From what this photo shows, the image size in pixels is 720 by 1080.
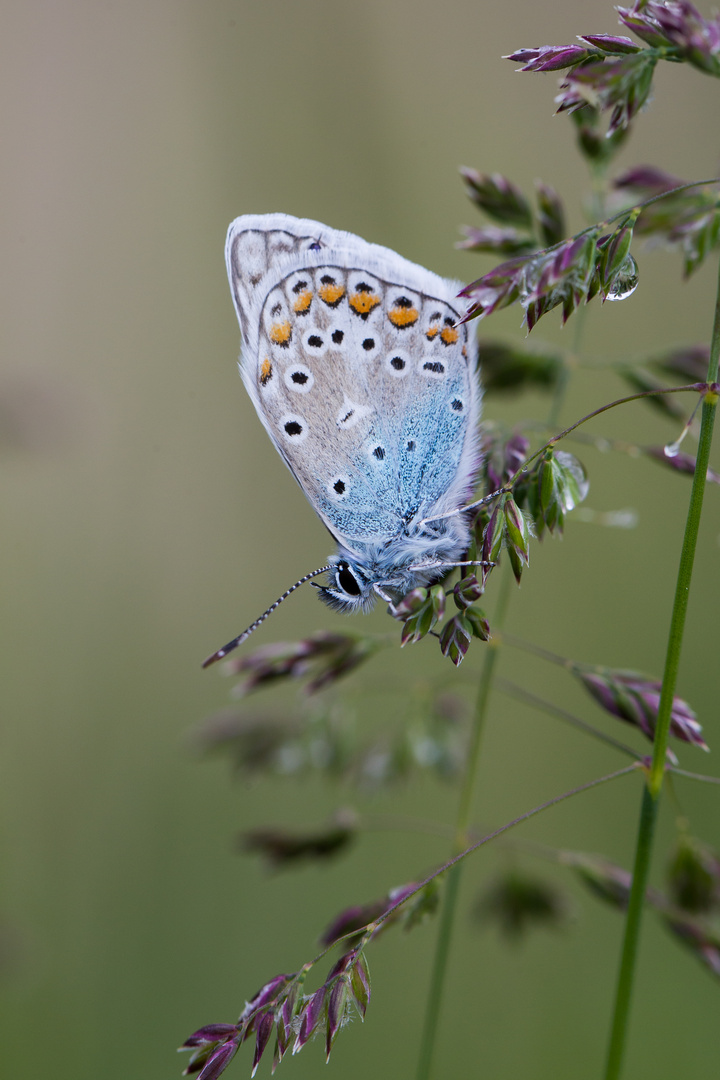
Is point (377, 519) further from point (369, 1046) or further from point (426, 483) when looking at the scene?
point (369, 1046)

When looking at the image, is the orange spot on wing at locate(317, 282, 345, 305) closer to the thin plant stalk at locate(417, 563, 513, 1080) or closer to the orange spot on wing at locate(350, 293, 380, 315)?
the orange spot on wing at locate(350, 293, 380, 315)

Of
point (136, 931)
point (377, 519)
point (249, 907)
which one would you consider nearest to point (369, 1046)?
point (249, 907)

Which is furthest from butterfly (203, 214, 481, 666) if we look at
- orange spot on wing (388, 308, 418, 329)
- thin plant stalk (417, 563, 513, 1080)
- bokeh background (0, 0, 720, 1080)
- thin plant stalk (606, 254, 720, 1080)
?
thin plant stalk (606, 254, 720, 1080)

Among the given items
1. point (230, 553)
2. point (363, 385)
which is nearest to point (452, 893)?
point (363, 385)

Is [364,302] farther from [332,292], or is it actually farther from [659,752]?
[659,752]

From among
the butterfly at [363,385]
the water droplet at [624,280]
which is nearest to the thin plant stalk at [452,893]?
the butterfly at [363,385]
